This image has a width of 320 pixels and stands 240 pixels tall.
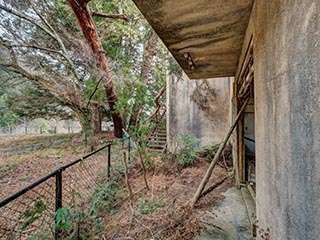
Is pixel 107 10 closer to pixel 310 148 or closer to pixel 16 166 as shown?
pixel 16 166

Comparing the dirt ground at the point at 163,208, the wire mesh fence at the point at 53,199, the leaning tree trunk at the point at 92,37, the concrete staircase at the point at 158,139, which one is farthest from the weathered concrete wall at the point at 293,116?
the concrete staircase at the point at 158,139

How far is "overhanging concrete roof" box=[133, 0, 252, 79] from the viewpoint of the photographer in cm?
186

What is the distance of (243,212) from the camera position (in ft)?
9.21

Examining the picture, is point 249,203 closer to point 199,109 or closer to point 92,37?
point 199,109

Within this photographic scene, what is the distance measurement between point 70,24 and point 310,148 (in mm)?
8329

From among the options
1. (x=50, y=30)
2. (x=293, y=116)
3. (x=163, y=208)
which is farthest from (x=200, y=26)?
(x=50, y=30)

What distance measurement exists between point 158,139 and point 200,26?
21.7 feet

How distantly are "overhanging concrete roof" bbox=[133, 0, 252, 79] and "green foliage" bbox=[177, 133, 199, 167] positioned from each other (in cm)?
321

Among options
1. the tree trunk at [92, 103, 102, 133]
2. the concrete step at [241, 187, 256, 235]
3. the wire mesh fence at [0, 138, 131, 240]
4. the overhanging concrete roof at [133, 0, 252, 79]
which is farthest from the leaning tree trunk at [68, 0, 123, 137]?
the concrete step at [241, 187, 256, 235]

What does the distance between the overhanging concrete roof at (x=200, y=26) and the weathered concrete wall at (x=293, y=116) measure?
633 mm

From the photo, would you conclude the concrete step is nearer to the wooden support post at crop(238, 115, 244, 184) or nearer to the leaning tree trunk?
the wooden support post at crop(238, 115, 244, 184)

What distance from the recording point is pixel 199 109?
699 centimetres

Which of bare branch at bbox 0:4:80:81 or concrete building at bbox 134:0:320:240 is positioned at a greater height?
bare branch at bbox 0:4:80:81

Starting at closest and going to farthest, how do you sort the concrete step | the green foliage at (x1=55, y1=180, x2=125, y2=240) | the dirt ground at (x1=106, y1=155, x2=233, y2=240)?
the green foliage at (x1=55, y1=180, x2=125, y2=240) → the dirt ground at (x1=106, y1=155, x2=233, y2=240) → the concrete step
